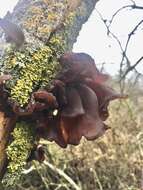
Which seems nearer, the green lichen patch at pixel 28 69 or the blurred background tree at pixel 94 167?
the green lichen patch at pixel 28 69

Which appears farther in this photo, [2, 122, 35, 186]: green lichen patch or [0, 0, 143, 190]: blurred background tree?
[0, 0, 143, 190]: blurred background tree

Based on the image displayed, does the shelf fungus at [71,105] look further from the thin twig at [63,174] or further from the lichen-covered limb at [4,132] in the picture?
Result: the thin twig at [63,174]

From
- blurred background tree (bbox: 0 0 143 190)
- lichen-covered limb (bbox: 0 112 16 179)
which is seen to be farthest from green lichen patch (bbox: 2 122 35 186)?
blurred background tree (bbox: 0 0 143 190)

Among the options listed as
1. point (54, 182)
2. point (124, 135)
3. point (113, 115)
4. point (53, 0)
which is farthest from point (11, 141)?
point (113, 115)

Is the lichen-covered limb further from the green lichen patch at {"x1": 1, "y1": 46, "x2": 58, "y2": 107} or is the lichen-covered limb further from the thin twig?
the thin twig

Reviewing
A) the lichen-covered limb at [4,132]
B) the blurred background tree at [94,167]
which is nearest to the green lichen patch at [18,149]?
the lichen-covered limb at [4,132]

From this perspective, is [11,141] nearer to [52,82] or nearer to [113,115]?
[52,82]

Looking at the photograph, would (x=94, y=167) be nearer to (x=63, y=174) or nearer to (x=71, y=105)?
(x=63, y=174)
